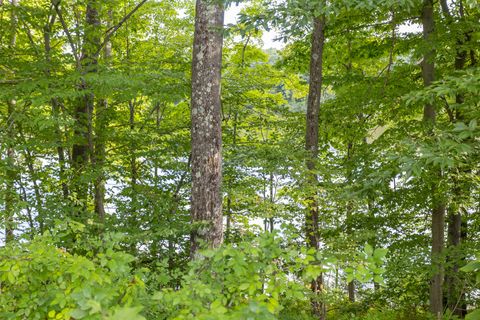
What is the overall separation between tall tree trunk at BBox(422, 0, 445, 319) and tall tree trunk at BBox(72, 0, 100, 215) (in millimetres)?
5453

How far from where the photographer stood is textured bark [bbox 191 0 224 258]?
209 inches

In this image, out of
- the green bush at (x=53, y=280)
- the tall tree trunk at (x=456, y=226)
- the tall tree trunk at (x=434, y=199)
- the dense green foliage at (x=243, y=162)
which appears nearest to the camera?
the green bush at (x=53, y=280)

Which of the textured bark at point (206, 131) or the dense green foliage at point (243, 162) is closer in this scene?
the dense green foliage at point (243, 162)

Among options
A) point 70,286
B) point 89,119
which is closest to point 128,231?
point 89,119

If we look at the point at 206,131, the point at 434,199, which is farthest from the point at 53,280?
the point at 434,199

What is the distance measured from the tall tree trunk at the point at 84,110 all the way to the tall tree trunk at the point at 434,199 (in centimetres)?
545

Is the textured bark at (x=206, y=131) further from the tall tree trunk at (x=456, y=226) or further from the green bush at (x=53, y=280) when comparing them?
the tall tree trunk at (x=456, y=226)

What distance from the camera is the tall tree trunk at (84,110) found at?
646 cm

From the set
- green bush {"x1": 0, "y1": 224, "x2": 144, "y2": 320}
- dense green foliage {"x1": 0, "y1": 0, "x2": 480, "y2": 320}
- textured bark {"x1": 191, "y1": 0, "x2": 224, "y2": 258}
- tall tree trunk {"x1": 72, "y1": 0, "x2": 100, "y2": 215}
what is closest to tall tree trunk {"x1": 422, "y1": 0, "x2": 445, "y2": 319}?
dense green foliage {"x1": 0, "y1": 0, "x2": 480, "y2": 320}

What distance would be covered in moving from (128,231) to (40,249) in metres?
3.83

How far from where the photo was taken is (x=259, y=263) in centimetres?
249

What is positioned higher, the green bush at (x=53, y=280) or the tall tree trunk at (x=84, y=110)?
the tall tree trunk at (x=84, y=110)

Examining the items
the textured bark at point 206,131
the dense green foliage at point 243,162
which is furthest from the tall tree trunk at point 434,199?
the textured bark at point 206,131

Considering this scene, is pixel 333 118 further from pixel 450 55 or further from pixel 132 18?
pixel 132 18
